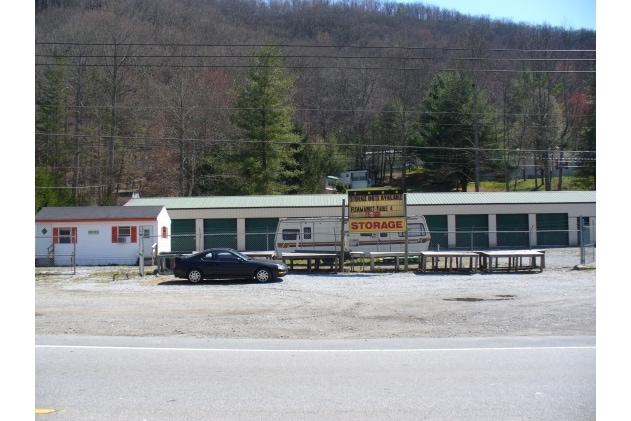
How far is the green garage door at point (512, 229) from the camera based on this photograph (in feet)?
144

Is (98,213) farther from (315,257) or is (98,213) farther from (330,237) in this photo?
(315,257)

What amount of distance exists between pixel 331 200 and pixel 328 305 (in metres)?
26.2

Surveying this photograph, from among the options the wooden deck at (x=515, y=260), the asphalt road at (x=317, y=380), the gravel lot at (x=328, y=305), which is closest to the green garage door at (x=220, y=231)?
the gravel lot at (x=328, y=305)

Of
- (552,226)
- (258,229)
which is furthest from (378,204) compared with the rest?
(552,226)

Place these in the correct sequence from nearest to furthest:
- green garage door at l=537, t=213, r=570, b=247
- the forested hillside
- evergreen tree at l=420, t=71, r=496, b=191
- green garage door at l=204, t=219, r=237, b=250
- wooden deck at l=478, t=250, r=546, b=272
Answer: wooden deck at l=478, t=250, r=546, b=272 < green garage door at l=204, t=219, r=237, b=250 < green garage door at l=537, t=213, r=570, b=247 < the forested hillside < evergreen tree at l=420, t=71, r=496, b=191

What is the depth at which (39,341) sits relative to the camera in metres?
12.1

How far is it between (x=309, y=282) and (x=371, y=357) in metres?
13.8

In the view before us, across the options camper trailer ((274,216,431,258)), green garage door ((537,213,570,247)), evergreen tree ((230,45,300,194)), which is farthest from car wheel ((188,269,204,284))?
evergreen tree ((230,45,300,194))

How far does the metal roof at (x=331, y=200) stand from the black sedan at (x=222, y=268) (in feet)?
60.8

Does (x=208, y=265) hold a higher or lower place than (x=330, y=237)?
lower

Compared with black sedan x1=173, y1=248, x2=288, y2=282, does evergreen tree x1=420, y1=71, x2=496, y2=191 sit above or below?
above

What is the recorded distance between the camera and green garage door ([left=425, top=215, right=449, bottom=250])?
43.5m

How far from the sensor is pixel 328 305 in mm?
18141

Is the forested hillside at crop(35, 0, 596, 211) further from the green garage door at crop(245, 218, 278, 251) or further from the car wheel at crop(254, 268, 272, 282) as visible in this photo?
the car wheel at crop(254, 268, 272, 282)
